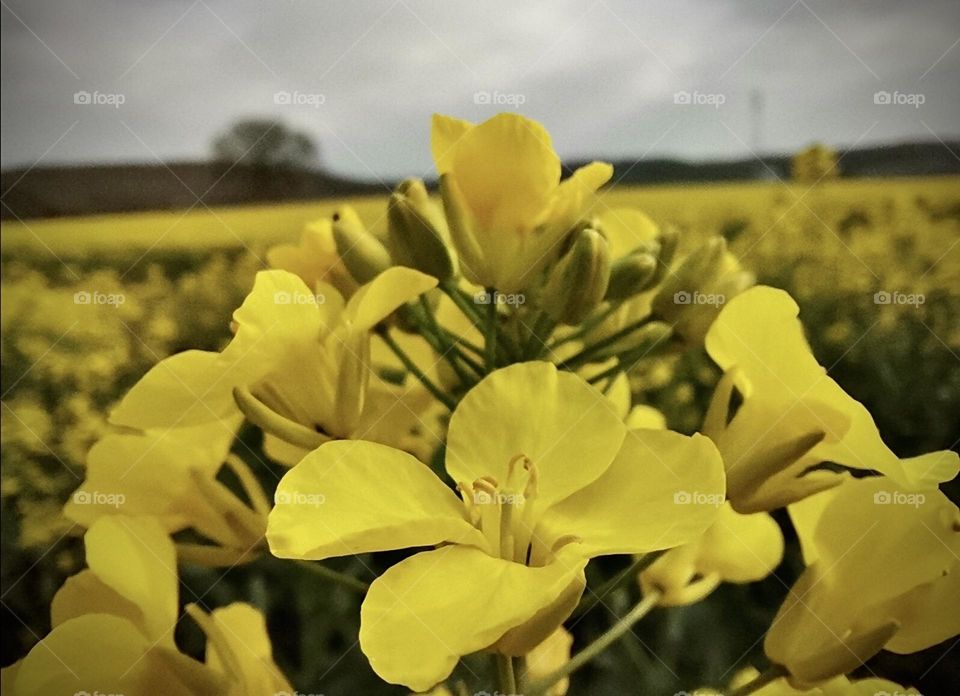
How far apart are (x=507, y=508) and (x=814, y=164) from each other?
2.33 feet

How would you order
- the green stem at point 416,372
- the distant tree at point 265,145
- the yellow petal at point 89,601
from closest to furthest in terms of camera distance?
the yellow petal at point 89,601 → the green stem at point 416,372 → the distant tree at point 265,145

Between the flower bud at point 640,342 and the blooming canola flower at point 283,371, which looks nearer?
the blooming canola flower at point 283,371

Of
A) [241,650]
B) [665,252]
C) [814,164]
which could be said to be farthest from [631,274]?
[814,164]

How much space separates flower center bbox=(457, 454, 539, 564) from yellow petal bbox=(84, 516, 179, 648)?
0.60ft

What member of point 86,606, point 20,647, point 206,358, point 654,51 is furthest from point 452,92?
point 20,647

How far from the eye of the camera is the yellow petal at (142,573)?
19.3 inches

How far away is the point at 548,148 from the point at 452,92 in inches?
17.4

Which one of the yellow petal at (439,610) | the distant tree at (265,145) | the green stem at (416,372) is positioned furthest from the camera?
the distant tree at (265,145)

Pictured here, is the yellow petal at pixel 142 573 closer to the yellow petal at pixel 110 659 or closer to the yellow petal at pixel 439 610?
the yellow petal at pixel 110 659

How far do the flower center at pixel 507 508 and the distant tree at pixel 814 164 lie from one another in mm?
667

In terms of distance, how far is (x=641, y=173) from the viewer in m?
0.99

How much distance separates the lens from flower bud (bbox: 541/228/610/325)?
1.70 feet

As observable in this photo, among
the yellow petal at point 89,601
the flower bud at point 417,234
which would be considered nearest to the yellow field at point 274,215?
the flower bud at point 417,234

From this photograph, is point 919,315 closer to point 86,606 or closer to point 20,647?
point 86,606
